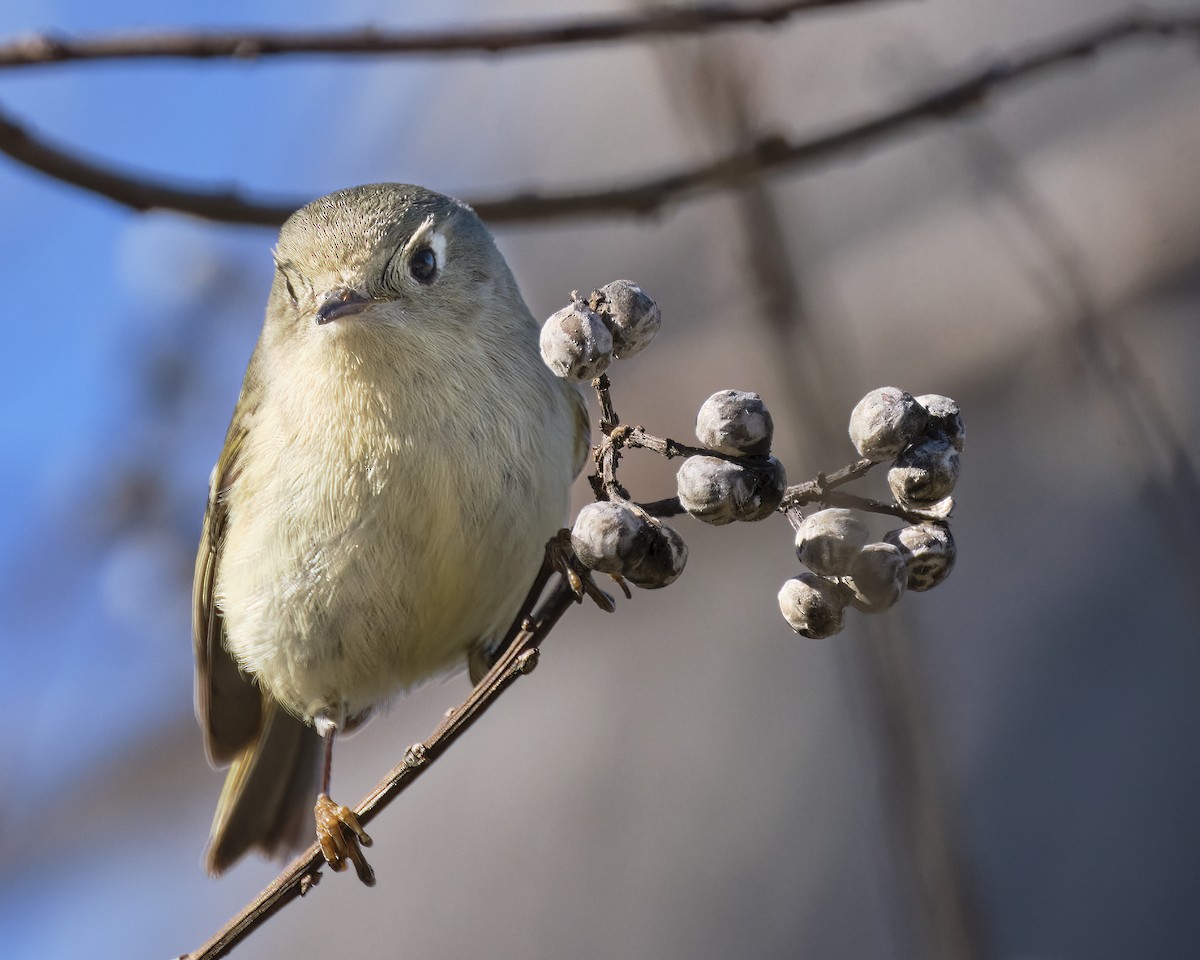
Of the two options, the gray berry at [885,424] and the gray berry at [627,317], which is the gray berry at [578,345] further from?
the gray berry at [885,424]

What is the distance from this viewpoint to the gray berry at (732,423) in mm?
1354

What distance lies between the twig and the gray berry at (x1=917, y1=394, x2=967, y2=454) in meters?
0.45

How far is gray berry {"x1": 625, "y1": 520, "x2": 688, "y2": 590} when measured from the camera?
138 centimetres

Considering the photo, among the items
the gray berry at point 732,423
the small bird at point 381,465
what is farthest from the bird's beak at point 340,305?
the gray berry at point 732,423

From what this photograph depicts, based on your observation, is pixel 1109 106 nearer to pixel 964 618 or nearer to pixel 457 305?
pixel 964 618

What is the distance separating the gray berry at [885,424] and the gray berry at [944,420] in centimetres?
3

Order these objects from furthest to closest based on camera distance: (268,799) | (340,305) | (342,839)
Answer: (268,799) < (342,839) < (340,305)

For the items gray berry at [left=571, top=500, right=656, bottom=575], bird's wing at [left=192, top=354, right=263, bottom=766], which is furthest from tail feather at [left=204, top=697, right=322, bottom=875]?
gray berry at [left=571, top=500, right=656, bottom=575]

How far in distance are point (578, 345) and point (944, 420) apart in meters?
0.41

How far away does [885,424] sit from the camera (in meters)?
1.37

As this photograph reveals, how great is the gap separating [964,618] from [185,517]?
244 centimetres

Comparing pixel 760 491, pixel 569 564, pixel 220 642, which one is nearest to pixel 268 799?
pixel 220 642

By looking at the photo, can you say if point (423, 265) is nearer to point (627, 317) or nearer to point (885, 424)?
point (627, 317)

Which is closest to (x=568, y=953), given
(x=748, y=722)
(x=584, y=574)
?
(x=748, y=722)
